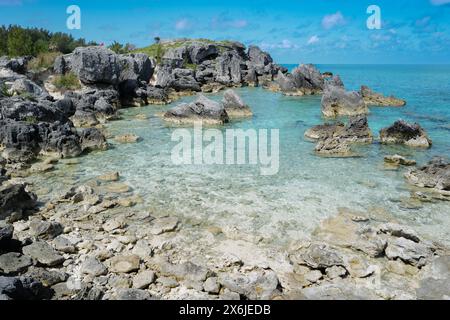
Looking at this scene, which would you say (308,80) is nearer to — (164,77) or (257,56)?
(164,77)

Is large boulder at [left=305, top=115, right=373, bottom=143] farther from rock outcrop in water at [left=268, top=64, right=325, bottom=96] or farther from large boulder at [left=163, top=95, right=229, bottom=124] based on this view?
rock outcrop in water at [left=268, top=64, right=325, bottom=96]

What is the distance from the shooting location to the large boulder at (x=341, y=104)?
40750 millimetres

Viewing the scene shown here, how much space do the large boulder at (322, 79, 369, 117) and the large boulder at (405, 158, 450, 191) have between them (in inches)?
868

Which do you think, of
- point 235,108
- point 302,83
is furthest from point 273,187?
point 302,83

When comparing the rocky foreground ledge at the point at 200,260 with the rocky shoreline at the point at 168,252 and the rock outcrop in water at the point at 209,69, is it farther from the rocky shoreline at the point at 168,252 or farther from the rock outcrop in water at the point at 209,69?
the rock outcrop in water at the point at 209,69

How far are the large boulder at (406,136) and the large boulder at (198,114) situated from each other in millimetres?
14589

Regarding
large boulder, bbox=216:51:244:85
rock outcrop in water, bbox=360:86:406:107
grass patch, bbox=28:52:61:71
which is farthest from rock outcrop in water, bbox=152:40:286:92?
rock outcrop in water, bbox=360:86:406:107

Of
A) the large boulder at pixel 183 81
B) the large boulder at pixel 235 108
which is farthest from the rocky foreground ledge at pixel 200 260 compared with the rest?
the large boulder at pixel 183 81

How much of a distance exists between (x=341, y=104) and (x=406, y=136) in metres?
15.1

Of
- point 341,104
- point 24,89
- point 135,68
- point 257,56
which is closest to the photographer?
point 24,89

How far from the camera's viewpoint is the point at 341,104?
135 feet

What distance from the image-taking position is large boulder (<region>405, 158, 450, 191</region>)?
17.5 meters
